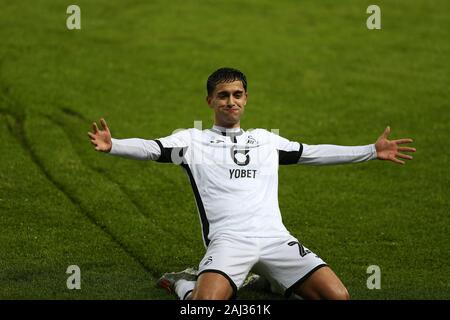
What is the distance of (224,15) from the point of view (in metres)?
20.3

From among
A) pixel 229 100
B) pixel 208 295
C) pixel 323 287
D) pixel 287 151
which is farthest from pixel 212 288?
pixel 229 100

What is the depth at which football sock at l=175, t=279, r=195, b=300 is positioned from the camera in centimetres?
726

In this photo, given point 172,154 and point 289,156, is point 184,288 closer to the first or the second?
point 172,154

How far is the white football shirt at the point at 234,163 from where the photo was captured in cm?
724

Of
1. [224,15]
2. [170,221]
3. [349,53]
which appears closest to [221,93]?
[170,221]

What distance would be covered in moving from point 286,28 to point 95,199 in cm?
961

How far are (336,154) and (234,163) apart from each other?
995mm

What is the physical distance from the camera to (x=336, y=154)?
773 cm

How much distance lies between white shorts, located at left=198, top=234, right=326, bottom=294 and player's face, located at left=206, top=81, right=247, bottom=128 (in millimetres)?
1166

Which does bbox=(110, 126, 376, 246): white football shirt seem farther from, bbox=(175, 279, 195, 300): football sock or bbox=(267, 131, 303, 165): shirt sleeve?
bbox=(175, 279, 195, 300): football sock

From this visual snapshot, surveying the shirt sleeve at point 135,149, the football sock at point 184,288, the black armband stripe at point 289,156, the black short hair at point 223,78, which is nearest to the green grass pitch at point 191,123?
the football sock at point 184,288

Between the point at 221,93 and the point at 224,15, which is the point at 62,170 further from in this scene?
the point at 224,15

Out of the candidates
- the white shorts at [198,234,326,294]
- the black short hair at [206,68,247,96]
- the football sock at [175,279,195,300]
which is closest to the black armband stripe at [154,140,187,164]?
the black short hair at [206,68,247,96]

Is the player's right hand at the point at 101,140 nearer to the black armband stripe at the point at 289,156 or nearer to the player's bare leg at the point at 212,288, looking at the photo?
the player's bare leg at the point at 212,288
